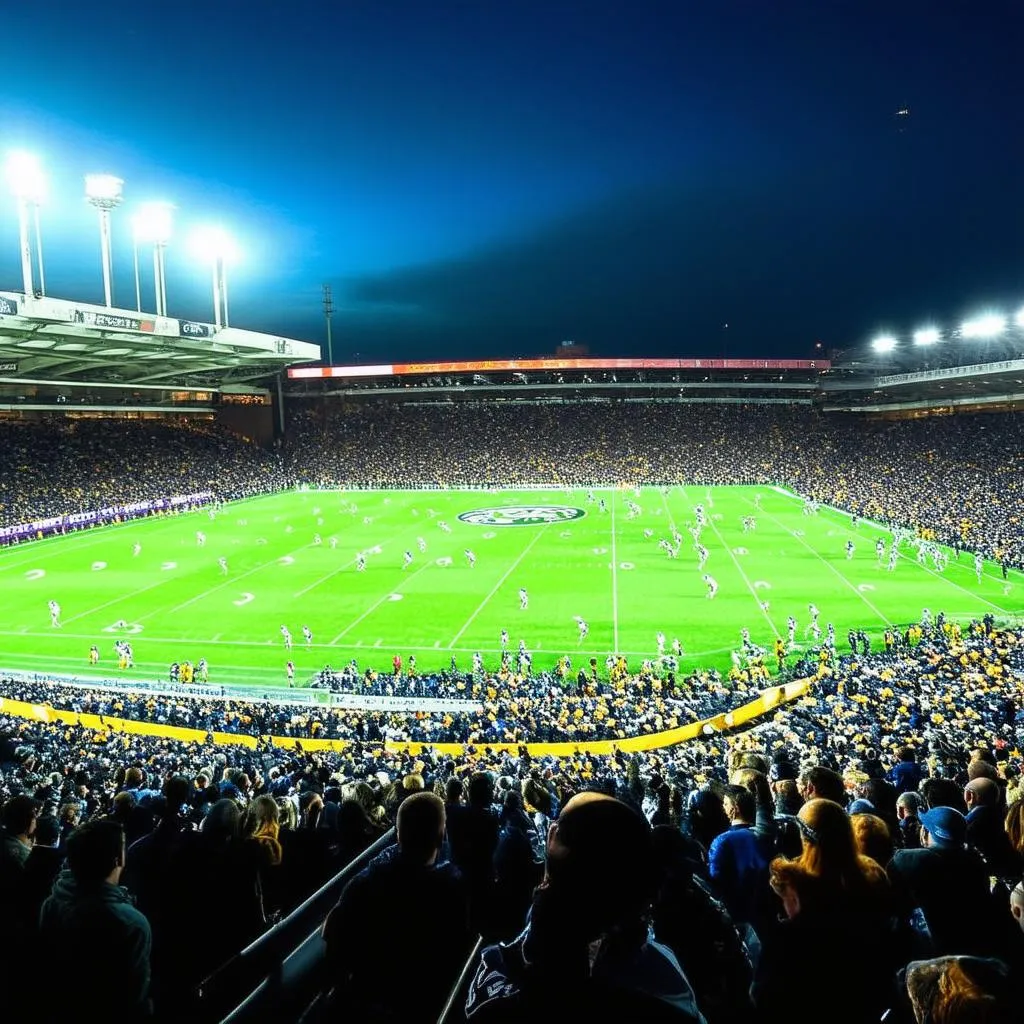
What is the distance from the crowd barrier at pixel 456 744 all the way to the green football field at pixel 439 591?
4701 mm

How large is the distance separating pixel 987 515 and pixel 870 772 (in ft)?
134

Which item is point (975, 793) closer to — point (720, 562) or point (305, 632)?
point (305, 632)

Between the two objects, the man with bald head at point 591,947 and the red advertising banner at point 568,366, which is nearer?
the man with bald head at point 591,947

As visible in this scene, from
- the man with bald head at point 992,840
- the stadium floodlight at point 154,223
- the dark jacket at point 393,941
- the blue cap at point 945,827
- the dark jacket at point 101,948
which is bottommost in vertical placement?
the man with bald head at point 992,840

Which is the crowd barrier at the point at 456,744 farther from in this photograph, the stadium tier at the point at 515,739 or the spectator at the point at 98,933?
the spectator at the point at 98,933

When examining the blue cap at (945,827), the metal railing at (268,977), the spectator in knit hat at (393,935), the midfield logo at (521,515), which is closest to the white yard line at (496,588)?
the midfield logo at (521,515)

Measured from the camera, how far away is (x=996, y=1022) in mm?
1903

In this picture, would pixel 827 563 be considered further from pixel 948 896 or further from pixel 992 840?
pixel 948 896

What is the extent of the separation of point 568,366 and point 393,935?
84.5 meters

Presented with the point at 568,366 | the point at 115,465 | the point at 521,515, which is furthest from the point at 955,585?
the point at 115,465

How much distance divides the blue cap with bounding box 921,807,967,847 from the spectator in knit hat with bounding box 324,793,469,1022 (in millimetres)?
3315

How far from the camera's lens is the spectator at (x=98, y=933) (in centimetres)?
304

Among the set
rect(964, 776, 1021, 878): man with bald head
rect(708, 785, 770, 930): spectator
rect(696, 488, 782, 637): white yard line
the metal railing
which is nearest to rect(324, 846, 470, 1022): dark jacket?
the metal railing

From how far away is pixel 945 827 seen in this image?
15.1ft
